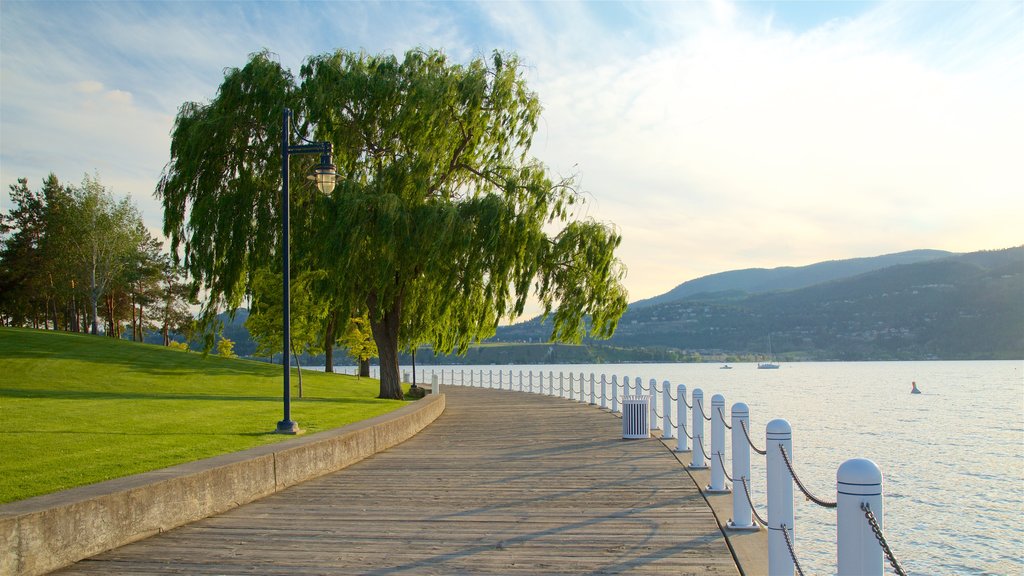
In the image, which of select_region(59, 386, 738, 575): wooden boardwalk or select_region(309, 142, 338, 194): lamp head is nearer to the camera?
select_region(59, 386, 738, 575): wooden boardwalk

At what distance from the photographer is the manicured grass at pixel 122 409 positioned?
930 cm

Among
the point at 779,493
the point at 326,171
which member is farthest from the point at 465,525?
the point at 326,171

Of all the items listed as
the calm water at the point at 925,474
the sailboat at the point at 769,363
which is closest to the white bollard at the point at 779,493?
the calm water at the point at 925,474

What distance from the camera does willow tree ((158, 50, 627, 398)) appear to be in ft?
70.2

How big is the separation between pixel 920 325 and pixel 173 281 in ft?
408

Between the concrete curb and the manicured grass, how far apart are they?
851 mm

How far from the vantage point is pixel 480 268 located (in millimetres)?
21781

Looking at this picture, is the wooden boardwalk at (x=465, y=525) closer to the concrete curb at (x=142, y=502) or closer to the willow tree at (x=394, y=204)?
the concrete curb at (x=142, y=502)

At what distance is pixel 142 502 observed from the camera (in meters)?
7.21

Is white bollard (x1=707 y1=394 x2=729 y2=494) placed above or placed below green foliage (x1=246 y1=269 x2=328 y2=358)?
below

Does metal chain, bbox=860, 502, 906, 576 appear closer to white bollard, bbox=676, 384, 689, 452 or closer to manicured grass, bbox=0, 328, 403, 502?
manicured grass, bbox=0, 328, 403, 502

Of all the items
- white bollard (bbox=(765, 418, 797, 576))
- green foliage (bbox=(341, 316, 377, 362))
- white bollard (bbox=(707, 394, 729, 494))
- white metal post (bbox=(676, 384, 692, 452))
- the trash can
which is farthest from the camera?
green foliage (bbox=(341, 316, 377, 362))

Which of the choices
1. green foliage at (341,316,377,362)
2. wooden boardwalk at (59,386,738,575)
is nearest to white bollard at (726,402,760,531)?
wooden boardwalk at (59,386,738,575)

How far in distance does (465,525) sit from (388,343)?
17.1m
